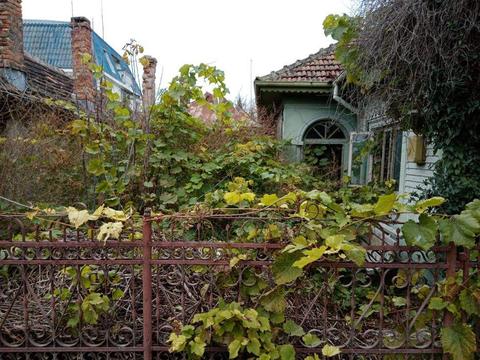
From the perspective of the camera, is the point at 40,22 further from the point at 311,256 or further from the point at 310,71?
the point at 311,256

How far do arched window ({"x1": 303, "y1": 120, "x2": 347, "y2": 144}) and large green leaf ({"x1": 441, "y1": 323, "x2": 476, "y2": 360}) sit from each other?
676 centimetres

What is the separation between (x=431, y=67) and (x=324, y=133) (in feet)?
18.7

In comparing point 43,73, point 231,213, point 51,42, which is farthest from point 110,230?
point 51,42

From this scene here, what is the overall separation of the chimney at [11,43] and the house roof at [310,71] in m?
4.81

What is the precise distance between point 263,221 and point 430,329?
53.1 inches

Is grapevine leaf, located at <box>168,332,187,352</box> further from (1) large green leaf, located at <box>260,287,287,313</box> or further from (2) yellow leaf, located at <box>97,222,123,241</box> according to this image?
(2) yellow leaf, located at <box>97,222,123,241</box>

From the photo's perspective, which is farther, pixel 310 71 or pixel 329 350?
pixel 310 71

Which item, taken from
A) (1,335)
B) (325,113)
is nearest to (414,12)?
(1,335)

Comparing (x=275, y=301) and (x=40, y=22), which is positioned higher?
(x=40, y=22)

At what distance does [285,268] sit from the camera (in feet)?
7.08

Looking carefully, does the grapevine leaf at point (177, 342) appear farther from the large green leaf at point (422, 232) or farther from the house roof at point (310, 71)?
the house roof at point (310, 71)

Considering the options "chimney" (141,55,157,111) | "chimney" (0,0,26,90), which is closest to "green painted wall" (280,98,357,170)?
"chimney" (141,55,157,111)

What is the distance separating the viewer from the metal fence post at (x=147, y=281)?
89.0 inches

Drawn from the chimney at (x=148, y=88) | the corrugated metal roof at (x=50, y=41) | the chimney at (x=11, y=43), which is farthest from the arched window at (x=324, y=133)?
the corrugated metal roof at (x=50, y=41)
